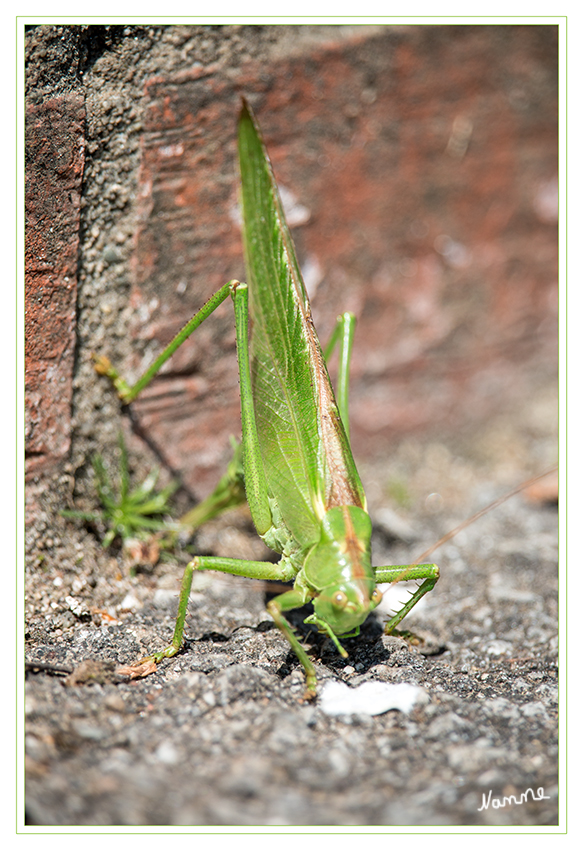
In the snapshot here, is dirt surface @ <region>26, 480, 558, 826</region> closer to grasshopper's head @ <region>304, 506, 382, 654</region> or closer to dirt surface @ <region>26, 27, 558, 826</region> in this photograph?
dirt surface @ <region>26, 27, 558, 826</region>

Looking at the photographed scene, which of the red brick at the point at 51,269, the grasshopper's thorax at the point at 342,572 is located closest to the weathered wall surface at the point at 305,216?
the red brick at the point at 51,269

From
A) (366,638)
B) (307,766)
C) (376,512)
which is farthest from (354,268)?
(307,766)

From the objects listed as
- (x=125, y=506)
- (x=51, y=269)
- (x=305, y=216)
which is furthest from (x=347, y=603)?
(x=305, y=216)

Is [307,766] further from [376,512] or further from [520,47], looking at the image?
[520,47]

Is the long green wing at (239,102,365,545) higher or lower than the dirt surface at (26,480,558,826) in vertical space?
higher

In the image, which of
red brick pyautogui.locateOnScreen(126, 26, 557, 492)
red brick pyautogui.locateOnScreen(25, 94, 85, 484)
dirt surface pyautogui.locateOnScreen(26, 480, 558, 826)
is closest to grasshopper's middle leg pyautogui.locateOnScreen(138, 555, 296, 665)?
dirt surface pyautogui.locateOnScreen(26, 480, 558, 826)
